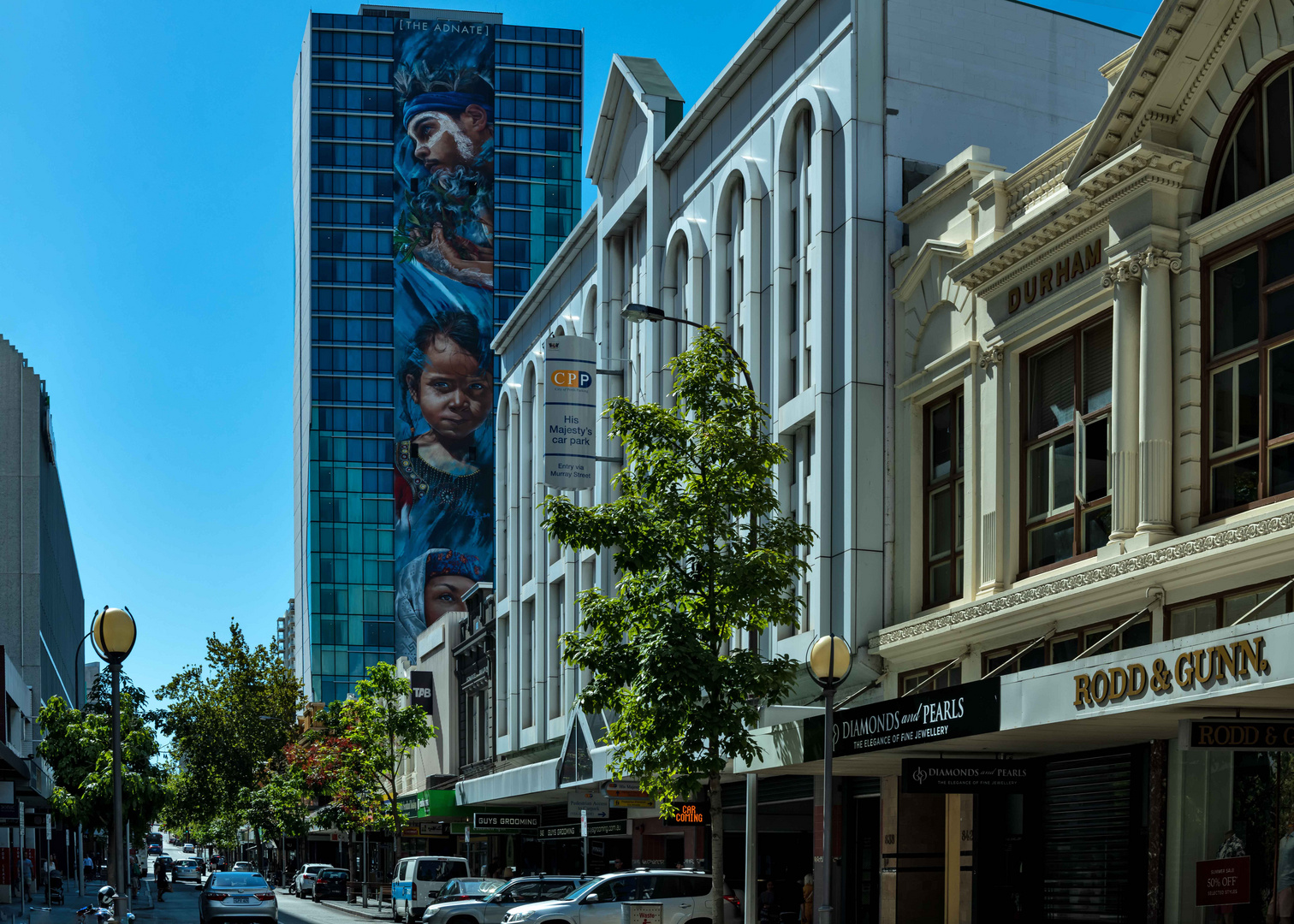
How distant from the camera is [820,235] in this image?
27500 mm

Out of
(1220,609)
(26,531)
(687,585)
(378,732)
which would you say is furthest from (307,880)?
(1220,609)

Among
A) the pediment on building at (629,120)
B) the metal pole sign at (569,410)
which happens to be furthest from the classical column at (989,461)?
the metal pole sign at (569,410)

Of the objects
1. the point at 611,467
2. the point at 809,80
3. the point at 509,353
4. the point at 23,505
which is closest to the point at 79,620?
the point at 23,505

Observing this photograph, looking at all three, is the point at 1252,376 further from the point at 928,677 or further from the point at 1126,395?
the point at 928,677

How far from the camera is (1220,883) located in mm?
18062

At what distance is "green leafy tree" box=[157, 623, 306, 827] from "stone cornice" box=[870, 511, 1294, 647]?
186 feet

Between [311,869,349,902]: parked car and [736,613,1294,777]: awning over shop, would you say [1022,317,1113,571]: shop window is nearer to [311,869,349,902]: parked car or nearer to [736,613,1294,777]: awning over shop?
[736,613,1294,777]: awning over shop

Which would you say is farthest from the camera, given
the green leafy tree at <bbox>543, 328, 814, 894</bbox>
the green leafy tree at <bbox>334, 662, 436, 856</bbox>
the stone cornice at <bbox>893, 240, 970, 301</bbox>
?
the green leafy tree at <bbox>334, 662, 436, 856</bbox>

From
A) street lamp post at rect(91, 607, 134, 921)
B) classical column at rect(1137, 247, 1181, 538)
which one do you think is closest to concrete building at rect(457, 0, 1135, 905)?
classical column at rect(1137, 247, 1181, 538)

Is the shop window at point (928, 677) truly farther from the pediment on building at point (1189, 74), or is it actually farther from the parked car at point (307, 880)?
the parked car at point (307, 880)

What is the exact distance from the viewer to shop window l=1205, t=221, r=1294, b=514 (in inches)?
691

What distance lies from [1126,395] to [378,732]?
128 feet

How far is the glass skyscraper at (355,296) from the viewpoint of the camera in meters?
138

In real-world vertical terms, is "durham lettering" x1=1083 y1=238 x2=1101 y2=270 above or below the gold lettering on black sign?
above
